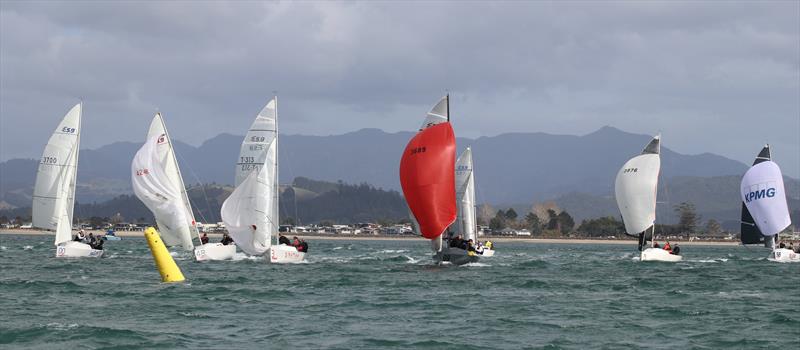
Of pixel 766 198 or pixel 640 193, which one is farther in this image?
pixel 766 198

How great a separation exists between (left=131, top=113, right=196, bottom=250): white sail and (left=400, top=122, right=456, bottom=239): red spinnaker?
47.0 feet

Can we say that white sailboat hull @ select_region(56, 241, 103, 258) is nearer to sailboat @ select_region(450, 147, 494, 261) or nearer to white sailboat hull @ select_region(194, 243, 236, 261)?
white sailboat hull @ select_region(194, 243, 236, 261)

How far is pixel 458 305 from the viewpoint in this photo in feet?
121

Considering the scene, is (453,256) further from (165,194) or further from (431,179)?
(165,194)

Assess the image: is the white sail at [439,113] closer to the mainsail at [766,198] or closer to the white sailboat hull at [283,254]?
the white sailboat hull at [283,254]

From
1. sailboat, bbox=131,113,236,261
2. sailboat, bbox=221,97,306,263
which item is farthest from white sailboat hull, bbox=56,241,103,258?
sailboat, bbox=221,97,306,263

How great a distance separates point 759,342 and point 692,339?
5.77 ft

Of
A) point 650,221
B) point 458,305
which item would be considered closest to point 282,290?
point 458,305

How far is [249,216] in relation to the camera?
201 ft

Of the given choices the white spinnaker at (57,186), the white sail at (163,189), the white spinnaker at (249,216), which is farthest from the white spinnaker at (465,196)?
the white spinnaker at (57,186)

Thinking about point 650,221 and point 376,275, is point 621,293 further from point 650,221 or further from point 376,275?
point 650,221

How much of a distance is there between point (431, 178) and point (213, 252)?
14.8 meters

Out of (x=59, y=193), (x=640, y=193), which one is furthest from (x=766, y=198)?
(x=59, y=193)

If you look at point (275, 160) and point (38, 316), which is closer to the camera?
point (38, 316)
